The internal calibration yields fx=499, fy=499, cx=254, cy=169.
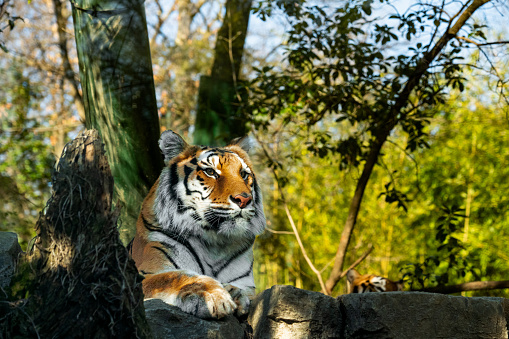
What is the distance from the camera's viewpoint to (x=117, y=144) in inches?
137

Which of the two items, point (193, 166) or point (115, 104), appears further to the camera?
point (115, 104)

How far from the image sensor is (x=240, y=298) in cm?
209

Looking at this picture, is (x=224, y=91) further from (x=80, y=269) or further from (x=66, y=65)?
(x=80, y=269)

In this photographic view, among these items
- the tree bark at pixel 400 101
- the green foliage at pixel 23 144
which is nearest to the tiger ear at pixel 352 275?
the tree bark at pixel 400 101

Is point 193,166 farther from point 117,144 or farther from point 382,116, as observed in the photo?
point 382,116

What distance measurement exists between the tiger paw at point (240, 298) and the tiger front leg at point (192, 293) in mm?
231

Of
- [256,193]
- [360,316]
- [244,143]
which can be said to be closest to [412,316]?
[360,316]

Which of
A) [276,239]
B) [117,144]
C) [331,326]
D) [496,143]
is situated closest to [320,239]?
[276,239]

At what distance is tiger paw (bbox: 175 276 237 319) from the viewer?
1780 millimetres

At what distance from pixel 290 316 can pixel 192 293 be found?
50cm

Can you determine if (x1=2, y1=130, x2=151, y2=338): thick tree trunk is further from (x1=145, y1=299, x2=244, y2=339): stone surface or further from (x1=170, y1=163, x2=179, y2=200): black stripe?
(x1=170, y1=163, x2=179, y2=200): black stripe

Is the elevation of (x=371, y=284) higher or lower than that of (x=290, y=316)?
lower

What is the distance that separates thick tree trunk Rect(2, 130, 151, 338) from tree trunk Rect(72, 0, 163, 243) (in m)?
1.80

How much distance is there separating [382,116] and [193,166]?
2.12m
